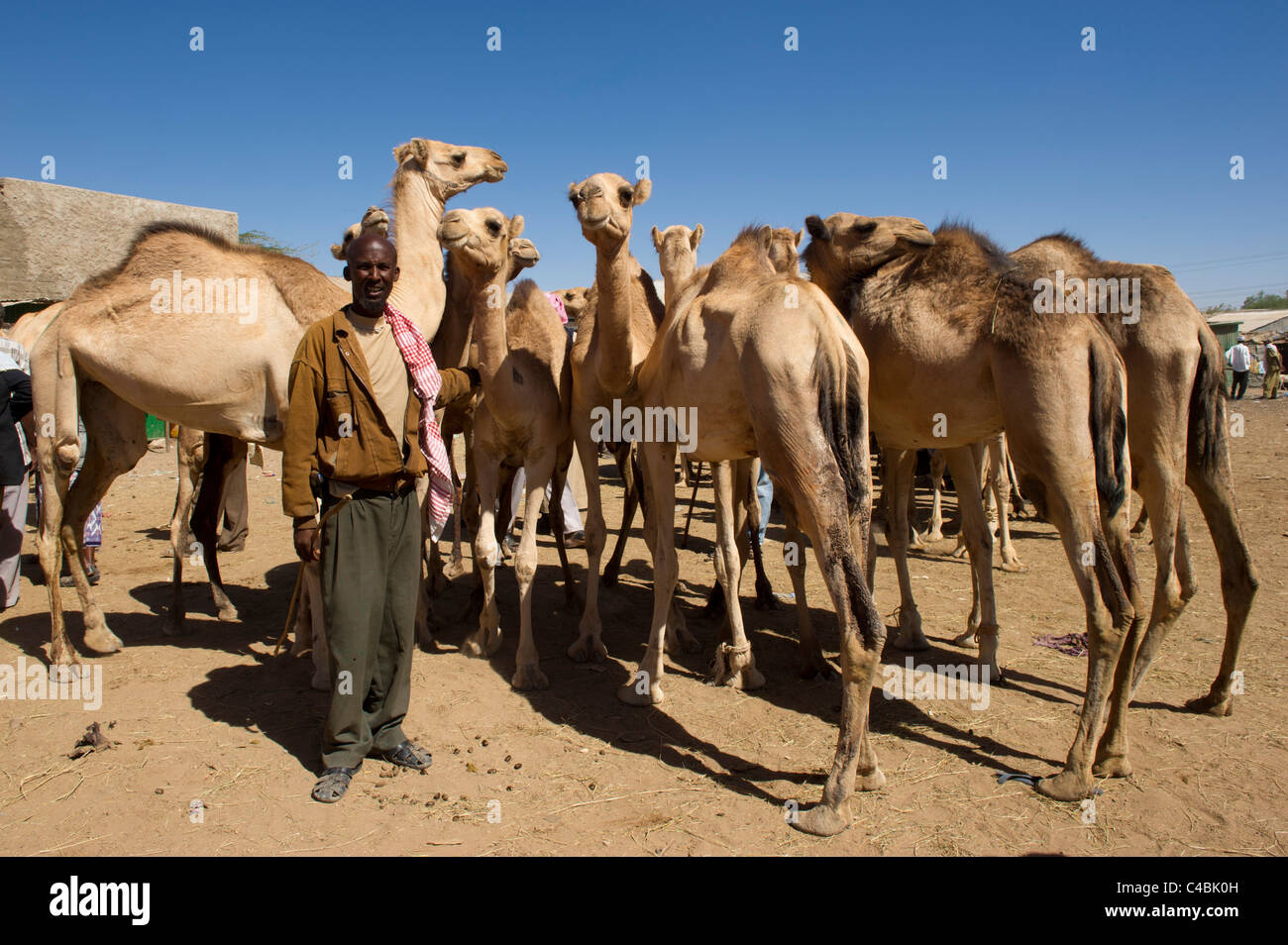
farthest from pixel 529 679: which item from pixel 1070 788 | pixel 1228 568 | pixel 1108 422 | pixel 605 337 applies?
pixel 1228 568

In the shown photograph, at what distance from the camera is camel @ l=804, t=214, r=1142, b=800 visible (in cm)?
391

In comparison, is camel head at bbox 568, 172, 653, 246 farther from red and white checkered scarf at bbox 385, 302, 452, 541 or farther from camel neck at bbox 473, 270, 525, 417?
red and white checkered scarf at bbox 385, 302, 452, 541

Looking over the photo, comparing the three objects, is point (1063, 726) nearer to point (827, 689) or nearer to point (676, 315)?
point (827, 689)

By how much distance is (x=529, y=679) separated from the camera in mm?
5418

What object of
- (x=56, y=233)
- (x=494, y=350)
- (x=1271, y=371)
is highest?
(x=56, y=233)

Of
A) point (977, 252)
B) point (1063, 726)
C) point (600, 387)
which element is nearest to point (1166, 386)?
point (977, 252)

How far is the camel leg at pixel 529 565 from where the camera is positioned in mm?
5422

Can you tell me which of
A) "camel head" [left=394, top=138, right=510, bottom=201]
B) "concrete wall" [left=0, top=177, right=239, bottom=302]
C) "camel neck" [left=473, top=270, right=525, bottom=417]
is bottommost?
"camel neck" [left=473, top=270, right=525, bottom=417]

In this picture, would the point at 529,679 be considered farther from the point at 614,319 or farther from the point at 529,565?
the point at 614,319

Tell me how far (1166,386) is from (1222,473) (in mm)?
708

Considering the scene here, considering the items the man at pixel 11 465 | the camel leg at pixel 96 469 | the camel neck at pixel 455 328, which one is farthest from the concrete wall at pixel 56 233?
the camel neck at pixel 455 328

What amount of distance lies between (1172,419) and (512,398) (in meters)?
4.18

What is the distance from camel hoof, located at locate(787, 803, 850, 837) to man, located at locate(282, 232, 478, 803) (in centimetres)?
208

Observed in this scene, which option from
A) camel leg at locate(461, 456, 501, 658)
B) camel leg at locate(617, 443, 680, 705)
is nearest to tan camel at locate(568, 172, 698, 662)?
camel leg at locate(617, 443, 680, 705)
